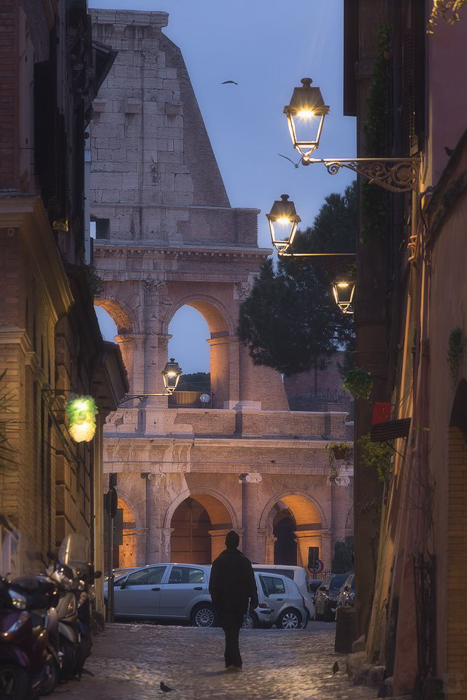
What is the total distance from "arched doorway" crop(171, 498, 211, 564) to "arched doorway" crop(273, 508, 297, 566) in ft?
14.8

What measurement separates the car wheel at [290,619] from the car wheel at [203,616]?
1.95 metres

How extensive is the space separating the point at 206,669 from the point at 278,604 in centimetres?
1647

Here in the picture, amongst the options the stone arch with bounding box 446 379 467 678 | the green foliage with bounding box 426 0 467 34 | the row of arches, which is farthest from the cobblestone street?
the row of arches

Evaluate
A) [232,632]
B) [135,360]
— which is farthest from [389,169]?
[135,360]

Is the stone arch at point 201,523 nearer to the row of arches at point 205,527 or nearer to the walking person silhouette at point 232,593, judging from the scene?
the row of arches at point 205,527

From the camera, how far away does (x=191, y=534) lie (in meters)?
63.6

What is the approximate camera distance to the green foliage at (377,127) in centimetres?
1861

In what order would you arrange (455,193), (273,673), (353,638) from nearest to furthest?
(455,193), (273,673), (353,638)

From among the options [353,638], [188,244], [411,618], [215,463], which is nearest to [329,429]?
[215,463]

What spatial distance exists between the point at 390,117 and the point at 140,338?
41860mm

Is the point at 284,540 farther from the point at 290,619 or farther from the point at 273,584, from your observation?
the point at 290,619

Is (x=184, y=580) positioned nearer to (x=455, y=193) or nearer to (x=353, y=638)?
(x=353, y=638)

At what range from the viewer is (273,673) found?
18.3 metres

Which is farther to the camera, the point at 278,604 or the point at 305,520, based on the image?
the point at 305,520
